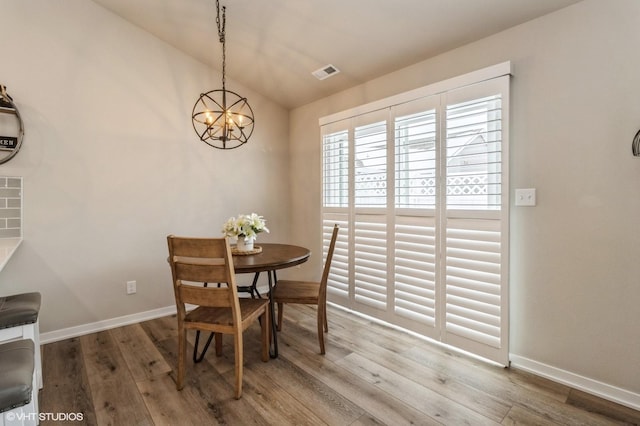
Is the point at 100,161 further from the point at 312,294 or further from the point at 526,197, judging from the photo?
the point at 526,197

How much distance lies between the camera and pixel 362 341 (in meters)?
2.66

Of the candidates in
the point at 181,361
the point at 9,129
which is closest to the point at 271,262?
the point at 181,361

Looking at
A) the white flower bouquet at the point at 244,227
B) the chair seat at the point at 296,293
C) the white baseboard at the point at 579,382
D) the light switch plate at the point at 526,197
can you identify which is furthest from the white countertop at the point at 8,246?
the white baseboard at the point at 579,382

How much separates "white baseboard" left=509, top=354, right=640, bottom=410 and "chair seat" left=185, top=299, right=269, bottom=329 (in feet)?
5.98

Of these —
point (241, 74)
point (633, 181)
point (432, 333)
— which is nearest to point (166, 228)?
point (241, 74)

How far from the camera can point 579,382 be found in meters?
1.98

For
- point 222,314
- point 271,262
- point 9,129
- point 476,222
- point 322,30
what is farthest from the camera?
Result: point 322,30

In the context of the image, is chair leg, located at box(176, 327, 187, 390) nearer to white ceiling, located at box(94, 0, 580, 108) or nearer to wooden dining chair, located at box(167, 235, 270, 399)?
wooden dining chair, located at box(167, 235, 270, 399)

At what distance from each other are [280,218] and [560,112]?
304 cm

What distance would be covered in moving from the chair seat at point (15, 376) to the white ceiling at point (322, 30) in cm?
259

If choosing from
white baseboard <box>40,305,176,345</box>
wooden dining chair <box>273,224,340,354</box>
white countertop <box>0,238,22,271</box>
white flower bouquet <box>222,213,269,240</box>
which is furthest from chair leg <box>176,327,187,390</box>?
white baseboard <box>40,305,176,345</box>

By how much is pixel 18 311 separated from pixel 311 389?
1715 millimetres

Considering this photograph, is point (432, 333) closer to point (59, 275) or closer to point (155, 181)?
point (155, 181)

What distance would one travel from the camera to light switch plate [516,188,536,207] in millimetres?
2133
